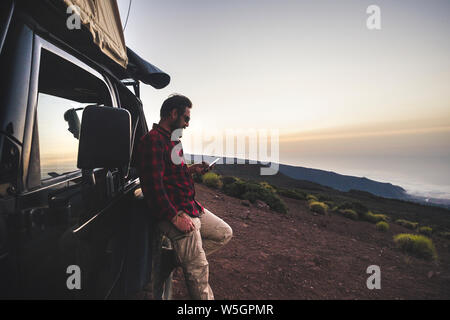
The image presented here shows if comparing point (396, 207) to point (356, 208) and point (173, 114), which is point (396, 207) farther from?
point (173, 114)

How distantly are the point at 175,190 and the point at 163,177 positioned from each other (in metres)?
0.14

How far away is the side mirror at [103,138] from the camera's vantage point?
0.96m

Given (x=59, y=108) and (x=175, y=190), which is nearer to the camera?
(x=59, y=108)

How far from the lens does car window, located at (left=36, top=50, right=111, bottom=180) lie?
1.11m

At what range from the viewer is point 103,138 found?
3.34 ft

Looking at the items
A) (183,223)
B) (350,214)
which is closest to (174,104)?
(183,223)

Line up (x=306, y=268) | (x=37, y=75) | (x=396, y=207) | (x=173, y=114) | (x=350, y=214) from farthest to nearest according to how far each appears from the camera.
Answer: (x=396, y=207), (x=350, y=214), (x=306, y=268), (x=173, y=114), (x=37, y=75)

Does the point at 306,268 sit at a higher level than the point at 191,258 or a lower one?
lower

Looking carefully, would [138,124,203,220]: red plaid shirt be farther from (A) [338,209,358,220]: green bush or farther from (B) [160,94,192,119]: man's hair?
(A) [338,209,358,220]: green bush

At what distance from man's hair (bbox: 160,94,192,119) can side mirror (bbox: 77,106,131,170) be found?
97 centimetres

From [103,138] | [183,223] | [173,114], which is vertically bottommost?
[183,223]
